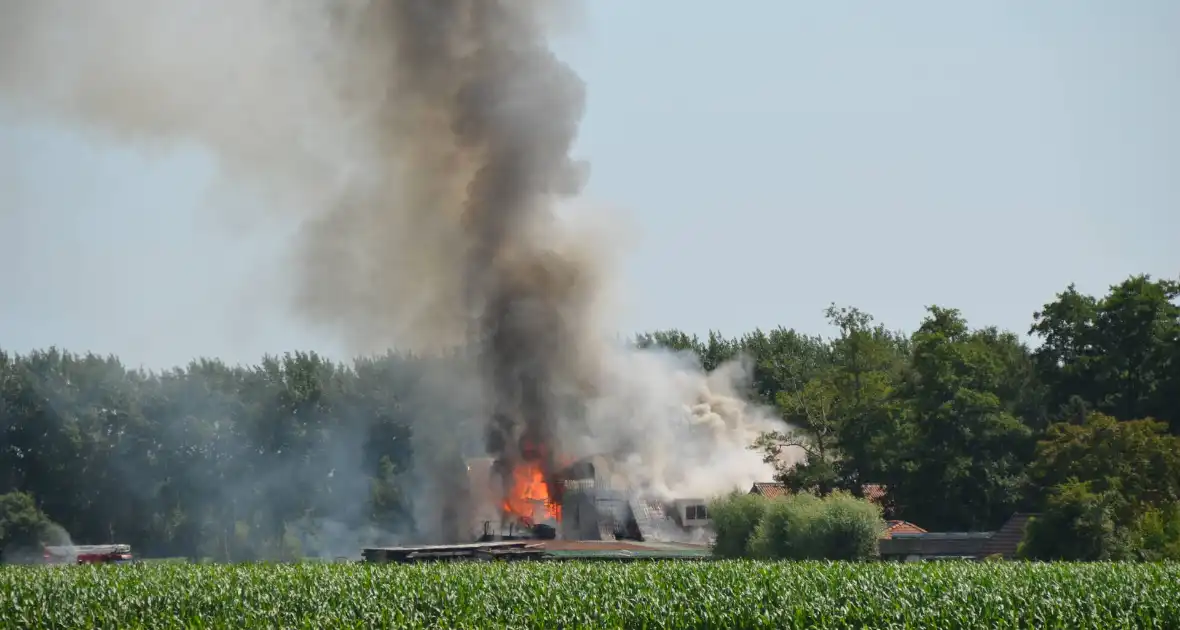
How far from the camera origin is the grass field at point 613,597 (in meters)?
33.4

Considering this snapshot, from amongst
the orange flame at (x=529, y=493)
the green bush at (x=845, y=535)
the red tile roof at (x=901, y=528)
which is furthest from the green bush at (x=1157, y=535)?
the orange flame at (x=529, y=493)

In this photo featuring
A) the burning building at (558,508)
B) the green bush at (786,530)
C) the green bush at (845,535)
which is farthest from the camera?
the burning building at (558,508)

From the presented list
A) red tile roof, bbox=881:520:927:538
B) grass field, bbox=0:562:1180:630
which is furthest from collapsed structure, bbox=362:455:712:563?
grass field, bbox=0:562:1180:630

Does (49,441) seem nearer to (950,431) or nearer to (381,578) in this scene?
(950,431)

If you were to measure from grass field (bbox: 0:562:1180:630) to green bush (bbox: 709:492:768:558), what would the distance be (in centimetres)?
2105

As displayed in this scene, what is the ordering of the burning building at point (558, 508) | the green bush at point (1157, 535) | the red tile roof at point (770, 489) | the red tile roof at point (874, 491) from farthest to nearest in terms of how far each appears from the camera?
the red tile roof at point (770, 489)
the red tile roof at point (874, 491)
the burning building at point (558, 508)
the green bush at point (1157, 535)

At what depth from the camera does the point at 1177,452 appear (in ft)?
209

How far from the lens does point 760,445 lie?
8956 cm

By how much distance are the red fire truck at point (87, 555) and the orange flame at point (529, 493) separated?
2536 cm

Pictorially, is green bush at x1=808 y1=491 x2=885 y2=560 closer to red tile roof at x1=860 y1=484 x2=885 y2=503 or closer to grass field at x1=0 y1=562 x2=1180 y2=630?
grass field at x1=0 y1=562 x2=1180 y2=630

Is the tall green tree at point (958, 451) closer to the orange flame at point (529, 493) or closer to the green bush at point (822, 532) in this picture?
the green bush at point (822, 532)

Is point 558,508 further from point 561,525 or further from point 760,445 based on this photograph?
point 760,445

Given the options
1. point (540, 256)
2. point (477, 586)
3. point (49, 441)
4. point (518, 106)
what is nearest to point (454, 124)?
point (518, 106)

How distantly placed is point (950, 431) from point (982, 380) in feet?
15.6
